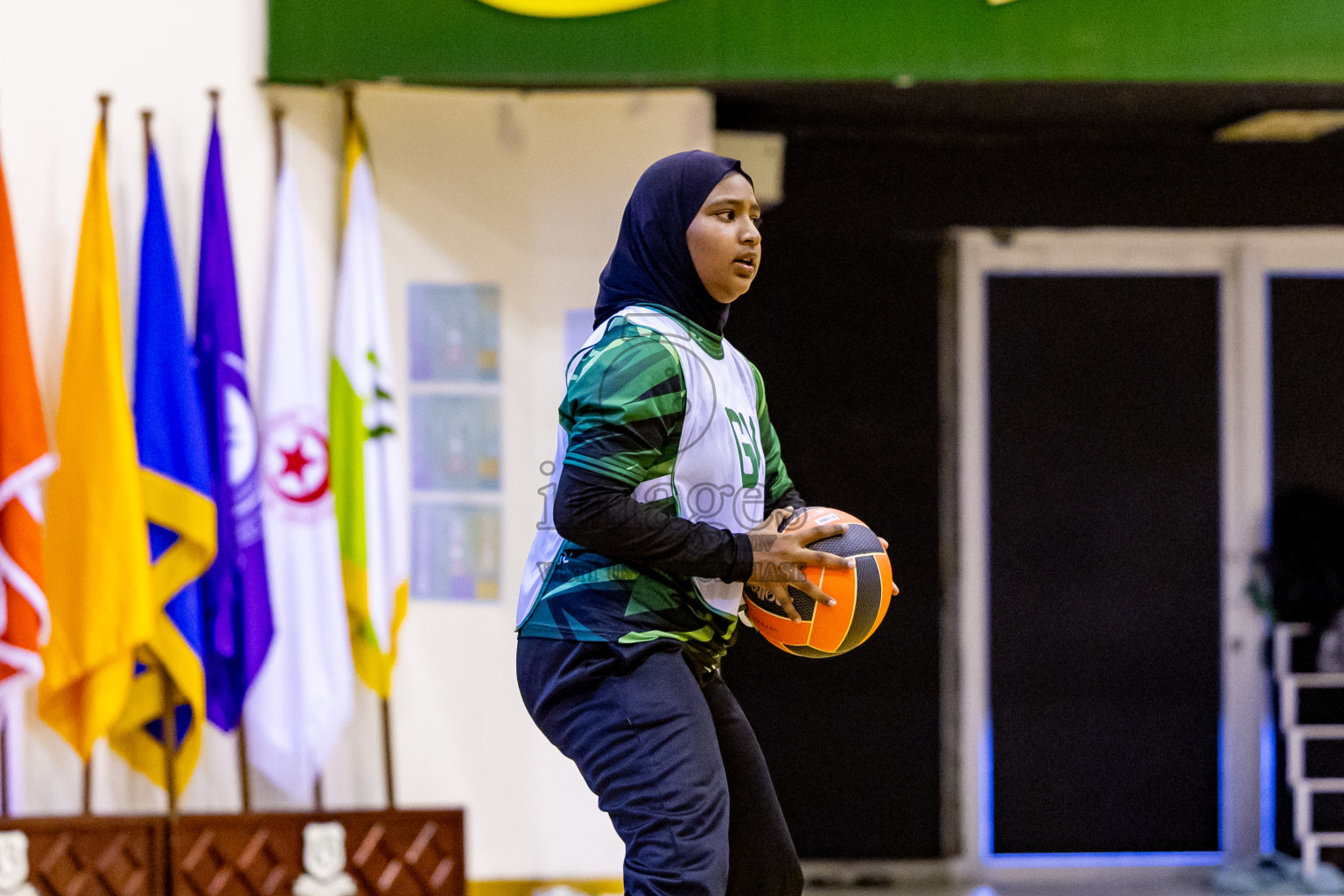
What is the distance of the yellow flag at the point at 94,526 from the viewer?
10.5 ft

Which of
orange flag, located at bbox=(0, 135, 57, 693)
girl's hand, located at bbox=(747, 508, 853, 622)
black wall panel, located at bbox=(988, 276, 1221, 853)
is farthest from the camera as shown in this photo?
black wall panel, located at bbox=(988, 276, 1221, 853)

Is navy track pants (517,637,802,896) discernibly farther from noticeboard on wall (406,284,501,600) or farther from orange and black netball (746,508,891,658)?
noticeboard on wall (406,284,501,600)

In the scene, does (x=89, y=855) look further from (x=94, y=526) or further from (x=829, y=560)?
(x=829, y=560)

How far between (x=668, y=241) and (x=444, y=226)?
1935 mm

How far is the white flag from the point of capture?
338 cm

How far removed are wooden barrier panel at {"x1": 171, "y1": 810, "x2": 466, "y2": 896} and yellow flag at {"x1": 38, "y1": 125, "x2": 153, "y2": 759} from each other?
1.39 ft

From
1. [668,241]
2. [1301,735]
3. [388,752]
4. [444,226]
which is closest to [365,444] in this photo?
[444,226]

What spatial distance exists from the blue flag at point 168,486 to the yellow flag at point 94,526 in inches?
1.7

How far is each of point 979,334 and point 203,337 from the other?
258 cm

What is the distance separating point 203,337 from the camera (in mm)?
3346

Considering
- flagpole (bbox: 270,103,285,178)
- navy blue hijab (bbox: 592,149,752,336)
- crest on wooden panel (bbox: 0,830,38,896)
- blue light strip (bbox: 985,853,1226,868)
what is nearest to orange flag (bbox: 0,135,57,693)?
crest on wooden panel (bbox: 0,830,38,896)

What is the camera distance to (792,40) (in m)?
3.38

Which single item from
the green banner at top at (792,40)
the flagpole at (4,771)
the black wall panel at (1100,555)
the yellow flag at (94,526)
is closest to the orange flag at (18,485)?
the yellow flag at (94,526)

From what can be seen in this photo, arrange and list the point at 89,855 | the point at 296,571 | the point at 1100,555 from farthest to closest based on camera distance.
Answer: the point at 1100,555 → the point at 296,571 → the point at 89,855
